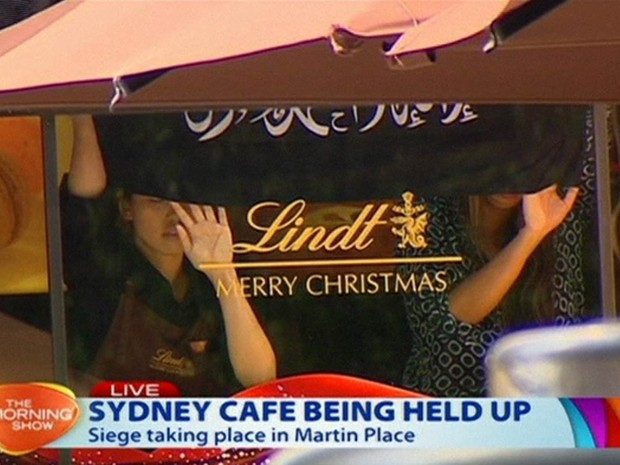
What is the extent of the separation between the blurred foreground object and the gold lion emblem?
1.67 feet

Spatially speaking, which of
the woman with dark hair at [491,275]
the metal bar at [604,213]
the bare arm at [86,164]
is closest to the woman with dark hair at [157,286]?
the bare arm at [86,164]

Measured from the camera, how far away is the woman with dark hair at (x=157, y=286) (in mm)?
5219

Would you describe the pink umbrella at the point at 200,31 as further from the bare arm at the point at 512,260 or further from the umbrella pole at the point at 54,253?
the bare arm at the point at 512,260

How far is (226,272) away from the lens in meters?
5.21

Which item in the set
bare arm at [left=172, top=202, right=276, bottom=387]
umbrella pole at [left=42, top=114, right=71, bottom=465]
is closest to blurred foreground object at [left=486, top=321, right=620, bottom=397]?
bare arm at [left=172, top=202, right=276, bottom=387]

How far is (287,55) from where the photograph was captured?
3682mm

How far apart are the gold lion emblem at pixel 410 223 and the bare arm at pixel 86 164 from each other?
1.12 m

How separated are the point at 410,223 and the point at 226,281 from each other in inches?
28.7

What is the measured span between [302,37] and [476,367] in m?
2.88

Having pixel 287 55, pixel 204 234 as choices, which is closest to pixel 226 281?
pixel 204 234

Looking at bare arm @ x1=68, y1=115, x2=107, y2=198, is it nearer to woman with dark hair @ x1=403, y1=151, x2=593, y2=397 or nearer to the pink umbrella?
woman with dark hair @ x1=403, y1=151, x2=593, y2=397

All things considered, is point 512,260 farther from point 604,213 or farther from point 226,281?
point 226,281

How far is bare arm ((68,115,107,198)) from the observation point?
→ 520 cm

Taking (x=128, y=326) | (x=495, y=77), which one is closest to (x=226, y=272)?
(x=128, y=326)
